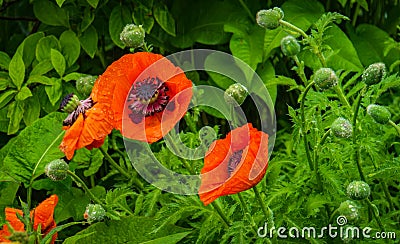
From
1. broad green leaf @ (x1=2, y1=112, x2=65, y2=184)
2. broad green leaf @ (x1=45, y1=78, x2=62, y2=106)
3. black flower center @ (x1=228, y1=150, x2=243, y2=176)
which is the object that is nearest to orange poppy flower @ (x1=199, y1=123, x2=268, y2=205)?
black flower center @ (x1=228, y1=150, x2=243, y2=176)

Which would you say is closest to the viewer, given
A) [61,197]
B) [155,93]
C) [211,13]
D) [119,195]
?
[155,93]

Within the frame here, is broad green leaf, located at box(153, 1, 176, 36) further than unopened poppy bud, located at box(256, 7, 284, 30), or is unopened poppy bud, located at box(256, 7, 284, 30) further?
broad green leaf, located at box(153, 1, 176, 36)

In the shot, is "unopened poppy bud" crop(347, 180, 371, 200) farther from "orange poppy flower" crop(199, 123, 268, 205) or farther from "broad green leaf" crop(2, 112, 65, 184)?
"broad green leaf" crop(2, 112, 65, 184)

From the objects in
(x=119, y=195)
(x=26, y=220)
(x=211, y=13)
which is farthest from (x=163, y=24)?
(x=26, y=220)

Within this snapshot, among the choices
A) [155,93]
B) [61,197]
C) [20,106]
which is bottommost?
[61,197]

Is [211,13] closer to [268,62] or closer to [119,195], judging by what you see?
[268,62]

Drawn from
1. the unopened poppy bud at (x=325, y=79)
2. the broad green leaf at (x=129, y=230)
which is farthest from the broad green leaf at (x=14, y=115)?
the unopened poppy bud at (x=325, y=79)
